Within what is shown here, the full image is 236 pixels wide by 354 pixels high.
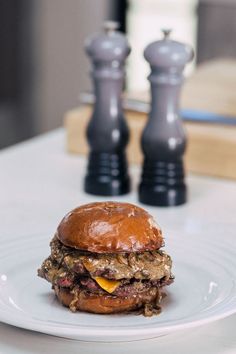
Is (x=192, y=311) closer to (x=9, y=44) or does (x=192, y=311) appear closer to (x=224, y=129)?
(x=224, y=129)

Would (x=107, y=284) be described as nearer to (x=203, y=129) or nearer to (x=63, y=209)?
(x=63, y=209)

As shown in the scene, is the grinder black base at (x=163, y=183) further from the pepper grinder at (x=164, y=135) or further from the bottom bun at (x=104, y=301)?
the bottom bun at (x=104, y=301)

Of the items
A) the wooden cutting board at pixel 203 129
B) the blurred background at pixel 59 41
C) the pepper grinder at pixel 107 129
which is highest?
the pepper grinder at pixel 107 129

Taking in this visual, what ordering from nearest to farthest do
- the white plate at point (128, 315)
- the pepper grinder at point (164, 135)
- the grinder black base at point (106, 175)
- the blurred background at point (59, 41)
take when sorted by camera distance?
the white plate at point (128, 315) → the pepper grinder at point (164, 135) → the grinder black base at point (106, 175) → the blurred background at point (59, 41)

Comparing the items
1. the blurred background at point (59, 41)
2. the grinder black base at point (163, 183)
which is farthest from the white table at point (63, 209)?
the blurred background at point (59, 41)

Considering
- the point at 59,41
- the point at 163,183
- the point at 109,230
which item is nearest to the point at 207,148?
the point at 163,183

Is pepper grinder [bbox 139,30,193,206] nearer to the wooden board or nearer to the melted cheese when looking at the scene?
the wooden board

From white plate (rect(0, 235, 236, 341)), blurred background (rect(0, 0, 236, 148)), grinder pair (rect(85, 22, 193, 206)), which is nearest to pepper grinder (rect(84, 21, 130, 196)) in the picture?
grinder pair (rect(85, 22, 193, 206))
